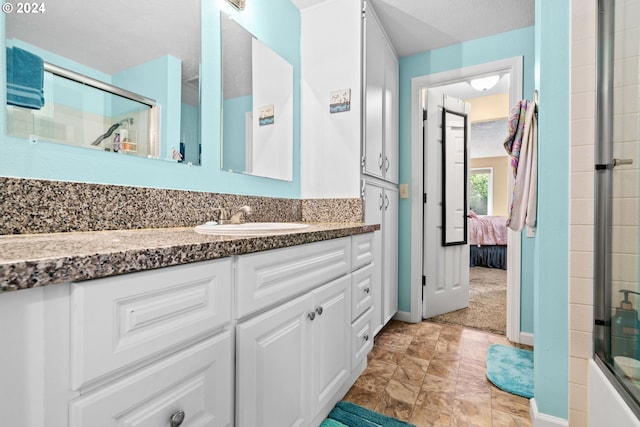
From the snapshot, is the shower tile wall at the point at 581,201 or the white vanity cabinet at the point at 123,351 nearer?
the white vanity cabinet at the point at 123,351

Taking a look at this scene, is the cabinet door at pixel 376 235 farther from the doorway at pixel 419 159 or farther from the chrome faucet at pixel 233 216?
the chrome faucet at pixel 233 216

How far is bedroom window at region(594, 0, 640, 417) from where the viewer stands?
983mm

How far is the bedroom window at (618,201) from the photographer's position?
0.98m

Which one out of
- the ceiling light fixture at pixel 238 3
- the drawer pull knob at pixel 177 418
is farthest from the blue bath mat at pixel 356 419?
the ceiling light fixture at pixel 238 3

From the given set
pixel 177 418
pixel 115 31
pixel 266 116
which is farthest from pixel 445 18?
pixel 177 418

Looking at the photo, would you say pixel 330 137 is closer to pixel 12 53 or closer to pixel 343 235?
pixel 343 235

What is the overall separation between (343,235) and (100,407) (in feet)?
3.35

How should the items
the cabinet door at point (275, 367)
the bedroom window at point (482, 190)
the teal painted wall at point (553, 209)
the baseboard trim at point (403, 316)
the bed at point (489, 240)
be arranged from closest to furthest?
the cabinet door at point (275, 367) → the teal painted wall at point (553, 209) → the baseboard trim at point (403, 316) → the bed at point (489, 240) → the bedroom window at point (482, 190)

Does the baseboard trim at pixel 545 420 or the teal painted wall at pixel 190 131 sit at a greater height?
the teal painted wall at pixel 190 131

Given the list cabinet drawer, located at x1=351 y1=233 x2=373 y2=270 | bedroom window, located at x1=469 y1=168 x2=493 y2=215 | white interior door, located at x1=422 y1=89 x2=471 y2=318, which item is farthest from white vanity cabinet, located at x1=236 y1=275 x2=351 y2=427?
bedroom window, located at x1=469 y1=168 x2=493 y2=215

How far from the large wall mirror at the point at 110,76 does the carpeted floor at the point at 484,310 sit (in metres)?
2.59

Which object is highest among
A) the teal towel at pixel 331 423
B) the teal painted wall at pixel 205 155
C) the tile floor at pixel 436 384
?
the teal painted wall at pixel 205 155

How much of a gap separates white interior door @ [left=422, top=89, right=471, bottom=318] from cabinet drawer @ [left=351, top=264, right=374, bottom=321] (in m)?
1.25

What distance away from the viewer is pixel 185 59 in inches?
50.5
